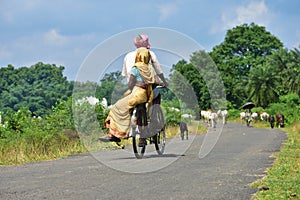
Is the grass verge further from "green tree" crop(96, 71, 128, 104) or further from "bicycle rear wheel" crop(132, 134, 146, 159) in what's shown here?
"green tree" crop(96, 71, 128, 104)

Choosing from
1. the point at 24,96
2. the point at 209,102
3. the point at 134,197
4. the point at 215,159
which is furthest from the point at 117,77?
the point at 24,96

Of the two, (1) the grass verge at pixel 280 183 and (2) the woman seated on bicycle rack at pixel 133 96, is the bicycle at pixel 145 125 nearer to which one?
(2) the woman seated on bicycle rack at pixel 133 96

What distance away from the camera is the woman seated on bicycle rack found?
33.4ft

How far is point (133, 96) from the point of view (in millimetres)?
10320

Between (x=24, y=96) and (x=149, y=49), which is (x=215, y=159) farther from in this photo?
(x=24, y=96)

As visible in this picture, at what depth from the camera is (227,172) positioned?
8305mm

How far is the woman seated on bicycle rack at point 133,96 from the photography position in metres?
10.2

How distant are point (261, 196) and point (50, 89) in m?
107

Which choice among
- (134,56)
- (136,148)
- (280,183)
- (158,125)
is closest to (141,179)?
(280,183)

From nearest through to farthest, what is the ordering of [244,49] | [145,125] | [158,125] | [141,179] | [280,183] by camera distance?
[280,183] → [141,179] → [145,125] → [158,125] → [244,49]

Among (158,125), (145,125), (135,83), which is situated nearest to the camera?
(135,83)

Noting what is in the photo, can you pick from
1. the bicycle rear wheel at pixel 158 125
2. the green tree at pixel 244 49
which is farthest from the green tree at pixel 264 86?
the bicycle rear wheel at pixel 158 125

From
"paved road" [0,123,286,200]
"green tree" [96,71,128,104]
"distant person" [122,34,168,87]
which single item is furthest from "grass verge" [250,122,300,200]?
"green tree" [96,71,128,104]

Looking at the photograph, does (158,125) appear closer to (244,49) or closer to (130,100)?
(130,100)
